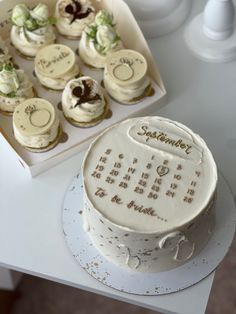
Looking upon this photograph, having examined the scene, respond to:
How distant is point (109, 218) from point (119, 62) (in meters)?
0.35

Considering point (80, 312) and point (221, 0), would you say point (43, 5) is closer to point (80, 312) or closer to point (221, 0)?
point (221, 0)

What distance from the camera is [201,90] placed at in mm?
1327

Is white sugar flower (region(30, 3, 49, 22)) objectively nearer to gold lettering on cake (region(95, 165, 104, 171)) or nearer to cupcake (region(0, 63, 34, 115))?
cupcake (region(0, 63, 34, 115))

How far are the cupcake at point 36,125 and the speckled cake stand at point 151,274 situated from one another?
0.12 meters

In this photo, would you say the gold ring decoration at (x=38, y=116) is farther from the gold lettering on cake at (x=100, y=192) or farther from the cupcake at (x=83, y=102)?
the gold lettering on cake at (x=100, y=192)

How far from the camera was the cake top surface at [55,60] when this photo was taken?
1.27 m

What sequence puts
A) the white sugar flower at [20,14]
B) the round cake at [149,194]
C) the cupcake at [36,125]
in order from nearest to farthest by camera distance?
1. the round cake at [149,194]
2. the cupcake at [36,125]
3. the white sugar flower at [20,14]

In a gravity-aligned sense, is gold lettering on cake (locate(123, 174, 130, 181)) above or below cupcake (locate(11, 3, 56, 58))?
below

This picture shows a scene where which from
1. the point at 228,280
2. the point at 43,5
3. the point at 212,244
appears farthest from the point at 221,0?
the point at 228,280

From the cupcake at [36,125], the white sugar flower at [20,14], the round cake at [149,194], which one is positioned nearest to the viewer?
the round cake at [149,194]

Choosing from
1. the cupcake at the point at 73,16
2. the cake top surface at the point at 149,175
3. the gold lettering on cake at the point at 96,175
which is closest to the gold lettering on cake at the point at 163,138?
the cake top surface at the point at 149,175

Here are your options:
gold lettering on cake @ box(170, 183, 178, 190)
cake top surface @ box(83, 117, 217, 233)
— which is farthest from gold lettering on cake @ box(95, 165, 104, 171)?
gold lettering on cake @ box(170, 183, 178, 190)

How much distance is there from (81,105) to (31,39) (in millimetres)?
195

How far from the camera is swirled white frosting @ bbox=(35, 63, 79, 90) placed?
4.18 feet
